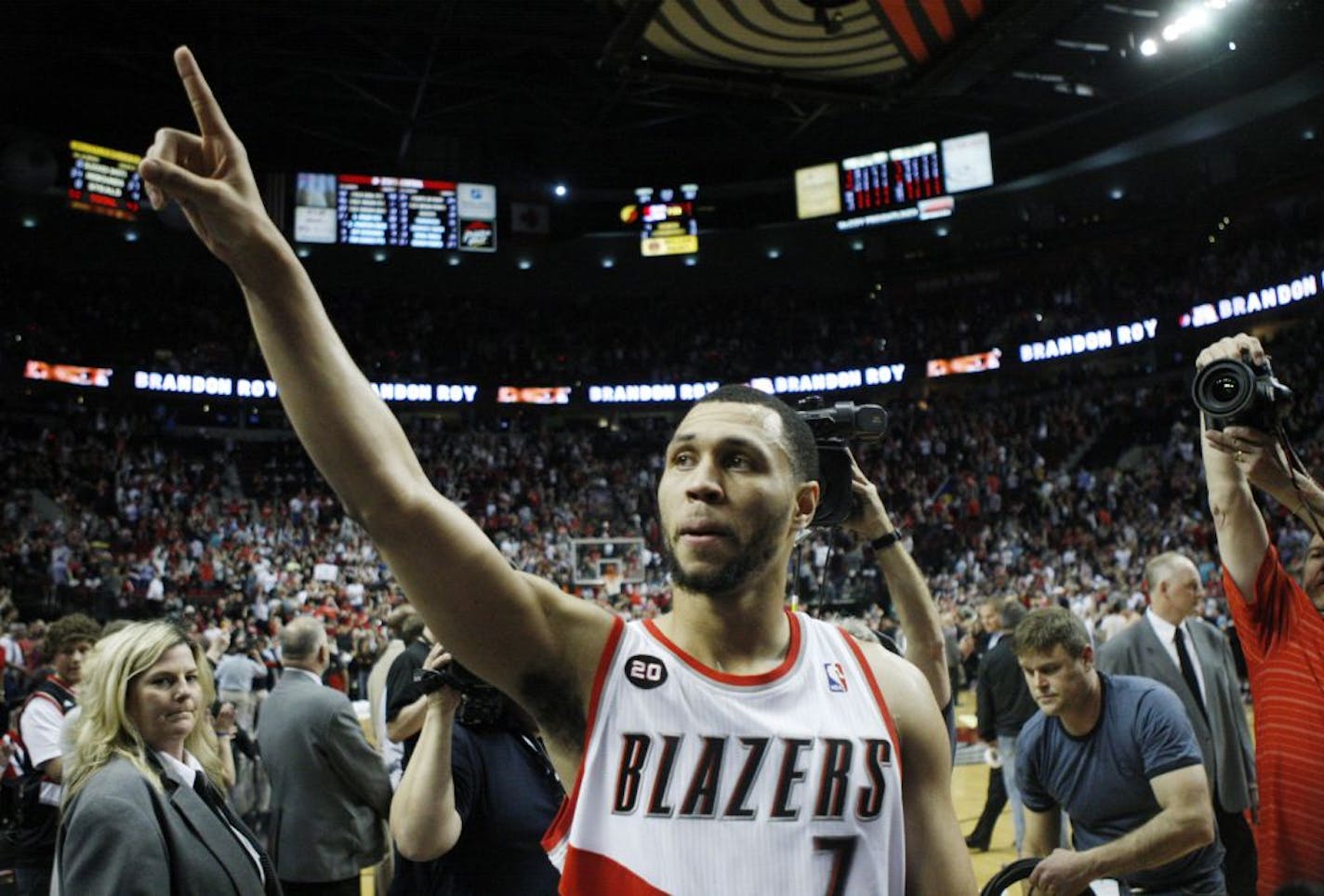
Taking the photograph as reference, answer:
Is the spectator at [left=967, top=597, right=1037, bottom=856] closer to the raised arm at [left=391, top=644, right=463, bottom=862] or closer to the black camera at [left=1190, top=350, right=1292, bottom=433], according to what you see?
the black camera at [left=1190, top=350, right=1292, bottom=433]

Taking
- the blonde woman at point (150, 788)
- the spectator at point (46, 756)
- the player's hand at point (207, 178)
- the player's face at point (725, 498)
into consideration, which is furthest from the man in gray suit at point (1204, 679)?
the spectator at point (46, 756)

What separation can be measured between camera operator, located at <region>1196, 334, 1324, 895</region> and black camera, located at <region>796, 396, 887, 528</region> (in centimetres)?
107

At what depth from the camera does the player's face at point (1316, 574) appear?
2.98m

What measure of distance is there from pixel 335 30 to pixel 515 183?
802 centimetres

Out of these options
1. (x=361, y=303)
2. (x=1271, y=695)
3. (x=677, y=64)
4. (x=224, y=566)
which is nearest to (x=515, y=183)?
(x=361, y=303)

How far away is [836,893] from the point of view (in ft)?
5.32

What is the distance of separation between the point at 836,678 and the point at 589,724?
443 mm

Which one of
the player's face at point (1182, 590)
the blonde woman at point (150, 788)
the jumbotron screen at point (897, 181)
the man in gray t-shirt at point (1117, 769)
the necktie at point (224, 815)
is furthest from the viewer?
the jumbotron screen at point (897, 181)

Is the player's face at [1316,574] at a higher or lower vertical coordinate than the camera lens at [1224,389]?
lower

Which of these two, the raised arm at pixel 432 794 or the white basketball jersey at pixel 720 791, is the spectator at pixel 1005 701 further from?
the white basketball jersey at pixel 720 791

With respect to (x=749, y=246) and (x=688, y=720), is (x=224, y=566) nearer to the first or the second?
(x=749, y=246)

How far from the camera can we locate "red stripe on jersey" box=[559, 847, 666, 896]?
159cm

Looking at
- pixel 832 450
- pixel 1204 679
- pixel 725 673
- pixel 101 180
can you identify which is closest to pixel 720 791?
pixel 725 673

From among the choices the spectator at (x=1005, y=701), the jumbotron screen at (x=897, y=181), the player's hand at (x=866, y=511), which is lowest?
the spectator at (x=1005, y=701)
